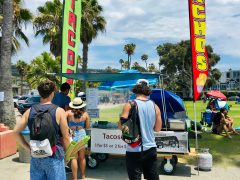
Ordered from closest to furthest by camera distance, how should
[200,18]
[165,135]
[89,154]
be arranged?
[165,135] < [89,154] < [200,18]

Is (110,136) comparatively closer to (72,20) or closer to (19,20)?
(72,20)

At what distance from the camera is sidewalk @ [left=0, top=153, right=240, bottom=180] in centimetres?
706

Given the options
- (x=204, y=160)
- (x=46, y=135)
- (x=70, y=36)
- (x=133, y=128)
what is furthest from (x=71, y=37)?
(x=46, y=135)

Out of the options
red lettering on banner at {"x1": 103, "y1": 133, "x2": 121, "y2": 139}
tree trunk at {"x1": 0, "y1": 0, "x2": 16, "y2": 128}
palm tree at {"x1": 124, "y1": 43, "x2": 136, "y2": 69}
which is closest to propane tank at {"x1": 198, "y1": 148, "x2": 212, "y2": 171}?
red lettering on banner at {"x1": 103, "y1": 133, "x2": 121, "y2": 139}

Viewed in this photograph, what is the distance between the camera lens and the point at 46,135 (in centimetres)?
354

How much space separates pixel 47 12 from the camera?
87.2 feet

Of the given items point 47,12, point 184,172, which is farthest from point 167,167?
point 47,12

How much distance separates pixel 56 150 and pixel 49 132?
9.4 inches

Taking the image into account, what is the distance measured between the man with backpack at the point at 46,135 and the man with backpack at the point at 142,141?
86 cm

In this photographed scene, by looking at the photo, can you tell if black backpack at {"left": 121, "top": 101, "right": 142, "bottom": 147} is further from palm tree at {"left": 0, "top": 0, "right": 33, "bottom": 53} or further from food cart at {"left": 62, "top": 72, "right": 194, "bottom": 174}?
palm tree at {"left": 0, "top": 0, "right": 33, "bottom": 53}

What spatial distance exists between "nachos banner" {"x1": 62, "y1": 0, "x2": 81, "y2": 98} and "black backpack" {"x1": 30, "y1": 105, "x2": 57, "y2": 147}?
236 inches

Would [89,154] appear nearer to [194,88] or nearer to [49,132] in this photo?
[194,88]

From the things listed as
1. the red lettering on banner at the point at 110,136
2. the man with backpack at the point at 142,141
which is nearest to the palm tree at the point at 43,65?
the red lettering on banner at the point at 110,136

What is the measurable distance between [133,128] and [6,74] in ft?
25.3
